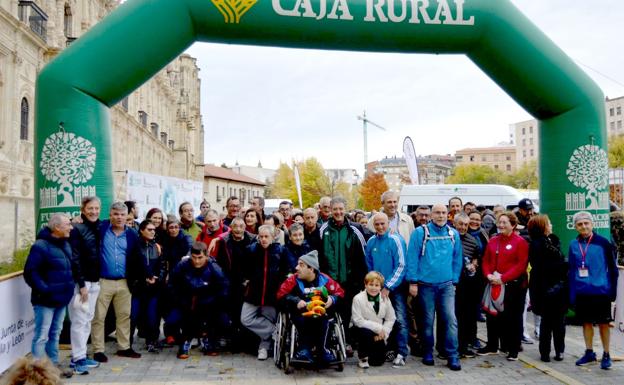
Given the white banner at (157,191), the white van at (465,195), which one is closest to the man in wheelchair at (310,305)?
the white banner at (157,191)

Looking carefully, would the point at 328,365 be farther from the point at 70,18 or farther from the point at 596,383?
the point at 70,18

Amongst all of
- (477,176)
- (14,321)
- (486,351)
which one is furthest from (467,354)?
(477,176)

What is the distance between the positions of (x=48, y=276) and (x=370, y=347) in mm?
3921

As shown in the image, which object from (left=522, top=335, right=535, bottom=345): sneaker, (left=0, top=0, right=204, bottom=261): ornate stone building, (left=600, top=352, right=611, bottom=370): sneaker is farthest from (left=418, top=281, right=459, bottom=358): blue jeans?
(left=0, top=0, right=204, bottom=261): ornate stone building

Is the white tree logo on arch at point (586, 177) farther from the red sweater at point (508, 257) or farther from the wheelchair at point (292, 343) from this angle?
the wheelchair at point (292, 343)

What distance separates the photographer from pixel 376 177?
2522 inches

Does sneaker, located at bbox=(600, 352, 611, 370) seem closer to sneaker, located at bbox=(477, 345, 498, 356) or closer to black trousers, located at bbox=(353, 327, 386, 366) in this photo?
sneaker, located at bbox=(477, 345, 498, 356)

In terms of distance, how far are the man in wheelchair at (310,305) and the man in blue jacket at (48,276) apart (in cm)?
253

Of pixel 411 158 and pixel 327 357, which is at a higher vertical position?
pixel 411 158

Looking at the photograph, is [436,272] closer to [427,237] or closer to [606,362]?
[427,237]

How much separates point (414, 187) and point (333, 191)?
45.2 metres

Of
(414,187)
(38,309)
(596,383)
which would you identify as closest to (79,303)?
(38,309)

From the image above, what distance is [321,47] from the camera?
8.76m

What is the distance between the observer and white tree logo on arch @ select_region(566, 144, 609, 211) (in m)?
8.85
